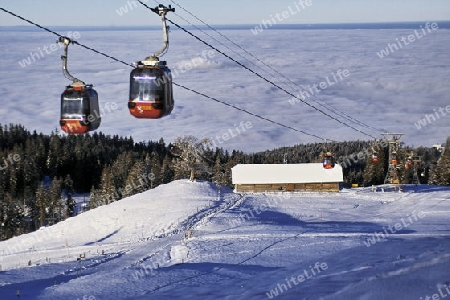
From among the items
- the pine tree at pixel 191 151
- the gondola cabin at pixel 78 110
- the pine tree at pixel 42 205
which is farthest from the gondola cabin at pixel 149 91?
the pine tree at pixel 42 205

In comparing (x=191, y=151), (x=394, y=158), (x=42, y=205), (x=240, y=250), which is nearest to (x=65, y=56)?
(x=240, y=250)

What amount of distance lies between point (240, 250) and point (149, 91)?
17.7 m

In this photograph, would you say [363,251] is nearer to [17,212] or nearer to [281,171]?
[281,171]

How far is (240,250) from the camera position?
31141 mm

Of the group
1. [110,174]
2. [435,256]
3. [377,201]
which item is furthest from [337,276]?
[110,174]

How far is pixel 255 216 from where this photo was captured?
Result: 4738 cm

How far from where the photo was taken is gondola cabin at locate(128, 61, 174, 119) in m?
15.0

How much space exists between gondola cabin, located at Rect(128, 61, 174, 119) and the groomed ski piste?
777 centimetres

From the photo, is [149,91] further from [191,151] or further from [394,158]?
[191,151]

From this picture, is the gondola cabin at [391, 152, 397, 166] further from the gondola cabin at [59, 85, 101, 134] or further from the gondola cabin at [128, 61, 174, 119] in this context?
the gondola cabin at [59, 85, 101, 134]

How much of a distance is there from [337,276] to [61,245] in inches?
1069

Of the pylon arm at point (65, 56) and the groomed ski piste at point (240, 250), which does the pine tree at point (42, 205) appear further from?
the pylon arm at point (65, 56)

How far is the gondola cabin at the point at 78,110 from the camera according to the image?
1563 cm

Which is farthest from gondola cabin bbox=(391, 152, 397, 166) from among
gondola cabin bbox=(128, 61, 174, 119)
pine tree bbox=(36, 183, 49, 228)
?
pine tree bbox=(36, 183, 49, 228)
